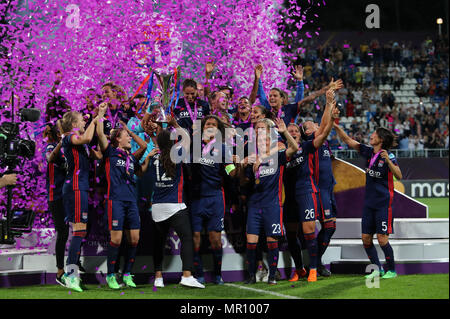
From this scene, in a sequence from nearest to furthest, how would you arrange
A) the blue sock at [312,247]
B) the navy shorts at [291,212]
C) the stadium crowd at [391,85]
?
the blue sock at [312,247], the navy shorts at [291,212], the stadium crowd at [391,85]

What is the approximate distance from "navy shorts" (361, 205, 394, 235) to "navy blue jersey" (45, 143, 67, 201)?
11.5ft

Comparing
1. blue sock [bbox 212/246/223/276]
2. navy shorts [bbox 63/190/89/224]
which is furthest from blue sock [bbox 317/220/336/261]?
navy shorts [bbox 63/190/89/224]

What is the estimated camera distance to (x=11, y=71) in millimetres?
8789

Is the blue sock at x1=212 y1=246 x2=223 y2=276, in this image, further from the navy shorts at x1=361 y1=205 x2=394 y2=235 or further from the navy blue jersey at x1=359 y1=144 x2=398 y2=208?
the navy blue jersey at x1=359 y1=144 x2=398 y2=208

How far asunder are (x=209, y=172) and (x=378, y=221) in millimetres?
2035

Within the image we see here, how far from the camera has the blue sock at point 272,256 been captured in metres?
6.59

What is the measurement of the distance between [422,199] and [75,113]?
46.3 feet

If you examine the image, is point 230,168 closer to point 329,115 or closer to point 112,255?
point 329,115

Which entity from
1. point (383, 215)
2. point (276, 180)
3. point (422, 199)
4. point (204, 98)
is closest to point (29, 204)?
point (204, 98)

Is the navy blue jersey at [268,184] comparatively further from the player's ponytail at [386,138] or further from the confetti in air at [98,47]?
the confetti in air at [98,47]

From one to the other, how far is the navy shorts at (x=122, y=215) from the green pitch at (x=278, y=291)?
676mm

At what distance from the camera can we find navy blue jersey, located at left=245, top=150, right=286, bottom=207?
6.61 m

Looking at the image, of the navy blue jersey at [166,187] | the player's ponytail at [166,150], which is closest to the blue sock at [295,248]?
the navy blue jersey at [166,187]

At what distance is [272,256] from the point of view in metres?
6.61
